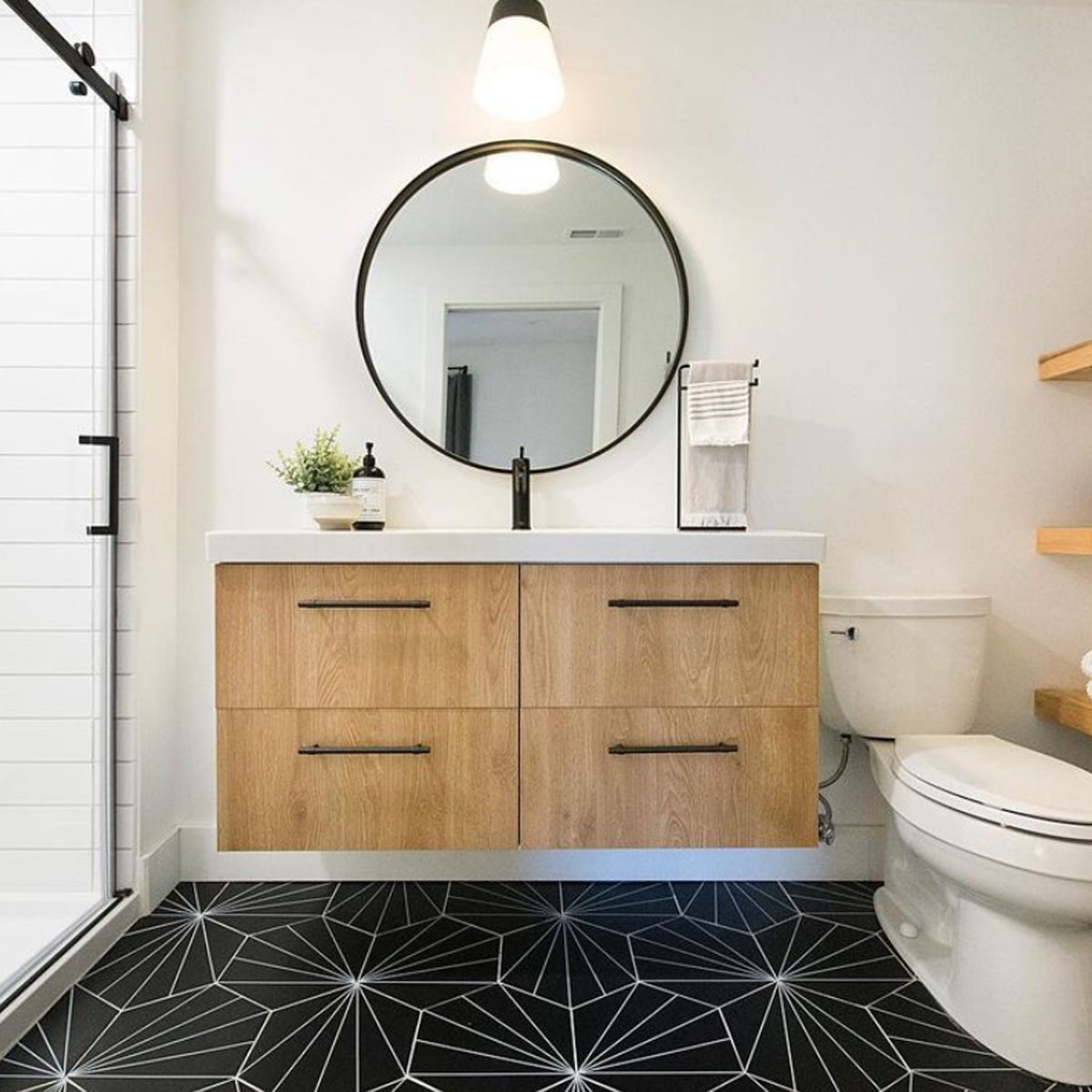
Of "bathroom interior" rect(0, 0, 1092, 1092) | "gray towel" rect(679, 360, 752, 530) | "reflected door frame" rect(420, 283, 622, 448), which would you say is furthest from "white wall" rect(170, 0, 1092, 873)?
"gray towel" rect(679, 360, 752, 530)

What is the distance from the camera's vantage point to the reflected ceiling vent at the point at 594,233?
1.88 m

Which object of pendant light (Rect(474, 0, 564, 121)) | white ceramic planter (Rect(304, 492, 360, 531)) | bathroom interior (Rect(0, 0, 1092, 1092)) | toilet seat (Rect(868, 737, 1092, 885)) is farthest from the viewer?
white ceramic planter (Rect(304, 492, 360, 531))

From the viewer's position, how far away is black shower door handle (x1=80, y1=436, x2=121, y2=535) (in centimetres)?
165

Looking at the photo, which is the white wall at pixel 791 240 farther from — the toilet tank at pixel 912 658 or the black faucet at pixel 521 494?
the black faucet at pixel 521 494

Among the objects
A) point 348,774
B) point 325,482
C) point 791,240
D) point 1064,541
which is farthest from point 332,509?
point 1064,541

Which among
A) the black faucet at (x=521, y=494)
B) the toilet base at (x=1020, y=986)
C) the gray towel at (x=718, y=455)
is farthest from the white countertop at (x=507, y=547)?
the toilet base at (x=1020, y=986)

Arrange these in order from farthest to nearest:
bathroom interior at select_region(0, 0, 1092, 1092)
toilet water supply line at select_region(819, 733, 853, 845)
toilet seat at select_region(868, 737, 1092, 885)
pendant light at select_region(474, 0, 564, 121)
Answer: toilet water supply line at select_region(819, 733, 853, 845), pendant light at select_region(474, 0, 564, 121), bathroom interior at select_region(0, 0, 1092, 1092), toilet seat at select_region(868, 737, 1092, 885)

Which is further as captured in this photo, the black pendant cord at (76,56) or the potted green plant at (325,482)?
the potted green plant at (325,482)

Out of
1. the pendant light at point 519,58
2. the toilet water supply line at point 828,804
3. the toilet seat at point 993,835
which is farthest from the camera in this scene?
the toilet water supply line at point 828,804

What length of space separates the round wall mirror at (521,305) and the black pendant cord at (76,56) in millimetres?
629

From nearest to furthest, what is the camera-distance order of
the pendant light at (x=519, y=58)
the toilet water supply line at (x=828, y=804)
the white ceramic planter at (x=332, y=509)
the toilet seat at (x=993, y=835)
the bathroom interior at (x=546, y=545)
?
the toilet seat at (x=993, y=835), the bathroom interior at (x=546, y=545), the pendant light at (x=519, y=58), the white ceramic planter at (x=332, y=509), the toilet water supply line at (x=828, y=804)

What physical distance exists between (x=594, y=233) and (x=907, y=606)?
121cm

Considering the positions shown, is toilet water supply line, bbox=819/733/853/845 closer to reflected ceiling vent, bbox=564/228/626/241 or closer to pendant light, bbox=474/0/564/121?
reflected ceiling vent, bbox=564/228/626/241

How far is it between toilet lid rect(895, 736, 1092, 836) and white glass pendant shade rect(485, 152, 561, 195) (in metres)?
1.62
